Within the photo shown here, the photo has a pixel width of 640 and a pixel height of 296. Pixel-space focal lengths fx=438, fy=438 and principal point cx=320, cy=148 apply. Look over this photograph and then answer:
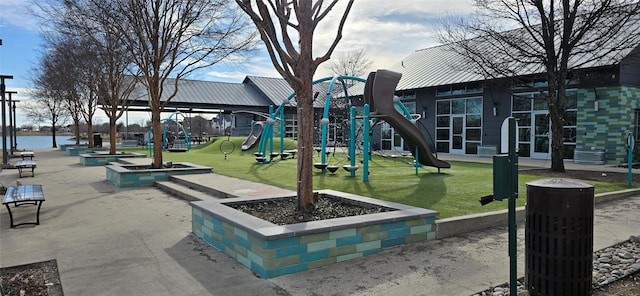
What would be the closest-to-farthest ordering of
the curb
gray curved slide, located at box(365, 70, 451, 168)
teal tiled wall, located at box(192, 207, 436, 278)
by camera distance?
teal tiled wall, located at box(192, 207, 436, 278) → the curb → gray curved slide, located at box(365, 70, 451, 168)

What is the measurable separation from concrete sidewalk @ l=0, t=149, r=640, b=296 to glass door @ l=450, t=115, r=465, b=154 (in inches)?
615

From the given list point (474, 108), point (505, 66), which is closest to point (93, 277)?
point (505, 66)

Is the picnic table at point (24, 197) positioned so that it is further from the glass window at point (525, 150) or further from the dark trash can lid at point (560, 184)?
the glass window at point (525, 150)

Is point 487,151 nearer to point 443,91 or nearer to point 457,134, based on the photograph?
point 457,134

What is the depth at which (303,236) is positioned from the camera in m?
4.52

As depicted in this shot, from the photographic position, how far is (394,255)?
197 inches

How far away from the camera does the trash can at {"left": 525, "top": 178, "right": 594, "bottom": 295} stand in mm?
3691

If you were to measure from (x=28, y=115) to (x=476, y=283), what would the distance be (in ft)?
135

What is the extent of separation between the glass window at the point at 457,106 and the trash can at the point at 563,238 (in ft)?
65.9

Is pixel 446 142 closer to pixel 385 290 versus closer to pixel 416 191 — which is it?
pixel 416 191

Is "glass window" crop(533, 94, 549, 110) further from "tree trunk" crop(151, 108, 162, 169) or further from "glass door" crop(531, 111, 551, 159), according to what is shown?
"tree trunk" crop(151, 108, 162, 169)

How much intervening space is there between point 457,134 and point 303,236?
805 inches

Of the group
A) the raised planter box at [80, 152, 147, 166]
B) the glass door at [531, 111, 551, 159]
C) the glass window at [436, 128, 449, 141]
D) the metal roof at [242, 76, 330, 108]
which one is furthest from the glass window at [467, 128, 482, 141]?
the metal roof at [242, 76, 330, 108]

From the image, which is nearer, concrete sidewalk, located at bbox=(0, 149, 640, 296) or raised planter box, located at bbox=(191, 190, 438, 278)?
concrete sidewalk, located at bbox=(0, 149, 640, 296)
